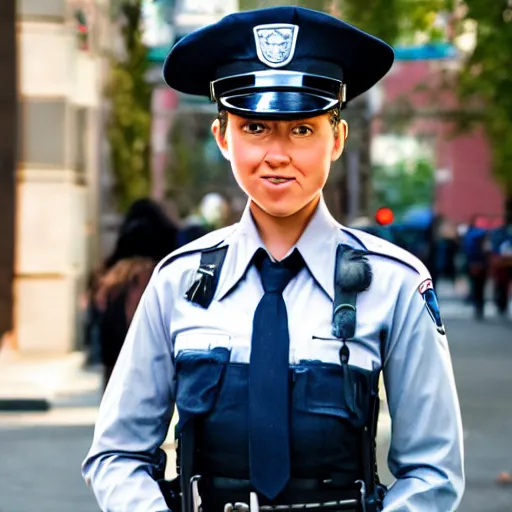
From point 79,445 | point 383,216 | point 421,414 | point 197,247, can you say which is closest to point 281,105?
point 197,247

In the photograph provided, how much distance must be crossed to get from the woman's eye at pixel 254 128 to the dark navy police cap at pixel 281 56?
33 mm

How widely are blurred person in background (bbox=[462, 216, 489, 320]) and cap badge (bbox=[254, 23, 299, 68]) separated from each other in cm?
2563

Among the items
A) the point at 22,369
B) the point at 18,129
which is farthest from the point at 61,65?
the point at 22,369

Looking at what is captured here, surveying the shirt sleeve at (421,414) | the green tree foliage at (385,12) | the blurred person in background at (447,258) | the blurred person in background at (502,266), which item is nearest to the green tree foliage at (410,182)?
the blurred person in background at (447,258)

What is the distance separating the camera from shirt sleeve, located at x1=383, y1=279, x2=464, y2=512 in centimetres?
285

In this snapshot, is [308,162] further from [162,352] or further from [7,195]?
[7,195]

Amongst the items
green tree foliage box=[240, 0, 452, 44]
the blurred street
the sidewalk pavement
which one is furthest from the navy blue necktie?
the sidewalk pavement

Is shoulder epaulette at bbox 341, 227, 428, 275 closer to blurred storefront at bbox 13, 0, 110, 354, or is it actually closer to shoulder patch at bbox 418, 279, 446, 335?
shoulder patch at bbox 418, 279, 446, 335

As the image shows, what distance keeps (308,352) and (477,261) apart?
27.0m

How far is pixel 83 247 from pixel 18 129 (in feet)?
6.34

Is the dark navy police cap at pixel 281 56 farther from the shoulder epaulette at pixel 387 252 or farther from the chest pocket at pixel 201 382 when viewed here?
the chest pocket at pixel 201 382

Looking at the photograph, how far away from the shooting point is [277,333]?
2.84 m

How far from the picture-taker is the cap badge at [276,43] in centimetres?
292

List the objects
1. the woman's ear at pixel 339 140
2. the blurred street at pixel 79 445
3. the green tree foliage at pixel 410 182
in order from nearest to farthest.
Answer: the woman's ear at pixel 339 140 → the blurred street at pixel 79 445 → the green tree foliage at pixel 410 182
